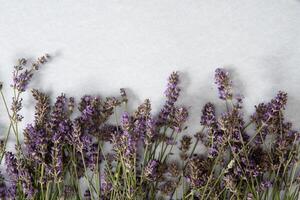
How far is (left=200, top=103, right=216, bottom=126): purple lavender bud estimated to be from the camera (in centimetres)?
150

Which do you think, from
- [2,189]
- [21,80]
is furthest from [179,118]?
[2,189]

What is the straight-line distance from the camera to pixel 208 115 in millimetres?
1513

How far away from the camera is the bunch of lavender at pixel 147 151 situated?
1433 millimetres

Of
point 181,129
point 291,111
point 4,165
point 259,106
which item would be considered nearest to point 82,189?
point 4,165

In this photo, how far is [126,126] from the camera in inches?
55.9

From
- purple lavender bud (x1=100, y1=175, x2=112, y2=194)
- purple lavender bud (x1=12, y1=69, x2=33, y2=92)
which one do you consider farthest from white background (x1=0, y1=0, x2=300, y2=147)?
purple lavender bud (x1=100, y1=175, x2=112, y2=194)

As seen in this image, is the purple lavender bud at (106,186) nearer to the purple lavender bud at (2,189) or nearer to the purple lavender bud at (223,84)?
the purple lavender bud at (2,189)

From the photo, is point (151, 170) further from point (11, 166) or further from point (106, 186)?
point (11, 166)

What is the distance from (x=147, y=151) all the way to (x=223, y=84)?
16.9 inches

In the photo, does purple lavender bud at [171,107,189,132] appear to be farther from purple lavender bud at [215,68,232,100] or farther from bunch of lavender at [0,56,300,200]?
purple lavender bud at [215,68,232,100]

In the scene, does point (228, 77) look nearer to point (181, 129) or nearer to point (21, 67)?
point (181, 129)

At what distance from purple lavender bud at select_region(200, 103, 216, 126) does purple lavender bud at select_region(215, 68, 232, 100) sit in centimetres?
7

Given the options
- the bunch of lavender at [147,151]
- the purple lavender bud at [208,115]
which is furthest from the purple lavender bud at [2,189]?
the purple lavender bud at [208,115]

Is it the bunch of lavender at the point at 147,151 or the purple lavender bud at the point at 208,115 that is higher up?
the purple lavender bud at the point at 208,115
